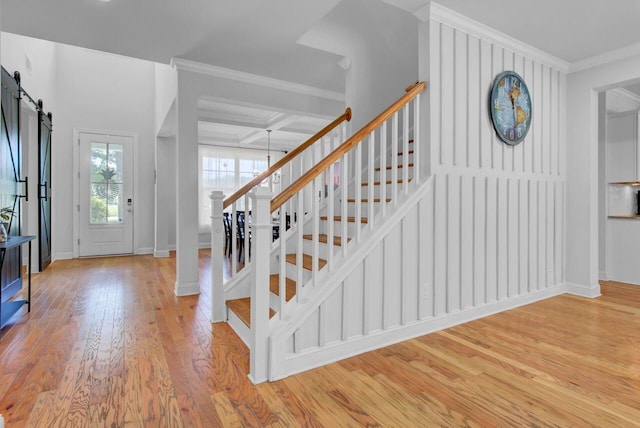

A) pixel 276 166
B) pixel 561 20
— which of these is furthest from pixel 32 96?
pixel 561 20

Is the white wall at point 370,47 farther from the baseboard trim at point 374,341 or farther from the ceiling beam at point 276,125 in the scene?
the ceiling beam at point 276,125

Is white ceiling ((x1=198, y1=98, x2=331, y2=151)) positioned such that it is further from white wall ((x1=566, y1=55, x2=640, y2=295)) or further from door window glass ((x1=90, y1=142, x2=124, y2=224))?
white wall ((x1=566, y1=55, x2=640, y2=295))

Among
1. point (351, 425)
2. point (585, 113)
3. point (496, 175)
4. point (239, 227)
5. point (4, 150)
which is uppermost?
point (585, 113)

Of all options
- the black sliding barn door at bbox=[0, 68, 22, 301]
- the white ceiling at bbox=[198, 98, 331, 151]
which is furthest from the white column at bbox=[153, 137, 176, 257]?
the black sliding barn door at bbox=[0, 68, 22, 301]

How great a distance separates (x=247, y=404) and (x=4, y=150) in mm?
3713

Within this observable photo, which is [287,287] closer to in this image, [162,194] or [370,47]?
[370,47]

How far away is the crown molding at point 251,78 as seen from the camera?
3898 millimetres

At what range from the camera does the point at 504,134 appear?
3.28 meters

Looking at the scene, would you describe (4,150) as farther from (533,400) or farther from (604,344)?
(604,344)

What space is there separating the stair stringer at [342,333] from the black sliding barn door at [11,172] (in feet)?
9.37

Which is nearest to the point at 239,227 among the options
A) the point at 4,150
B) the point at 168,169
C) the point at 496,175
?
the point at 168,169

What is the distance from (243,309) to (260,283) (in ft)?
2.88

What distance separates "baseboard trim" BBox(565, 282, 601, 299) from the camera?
375cm

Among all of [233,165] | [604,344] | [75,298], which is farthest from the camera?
[233,165]
